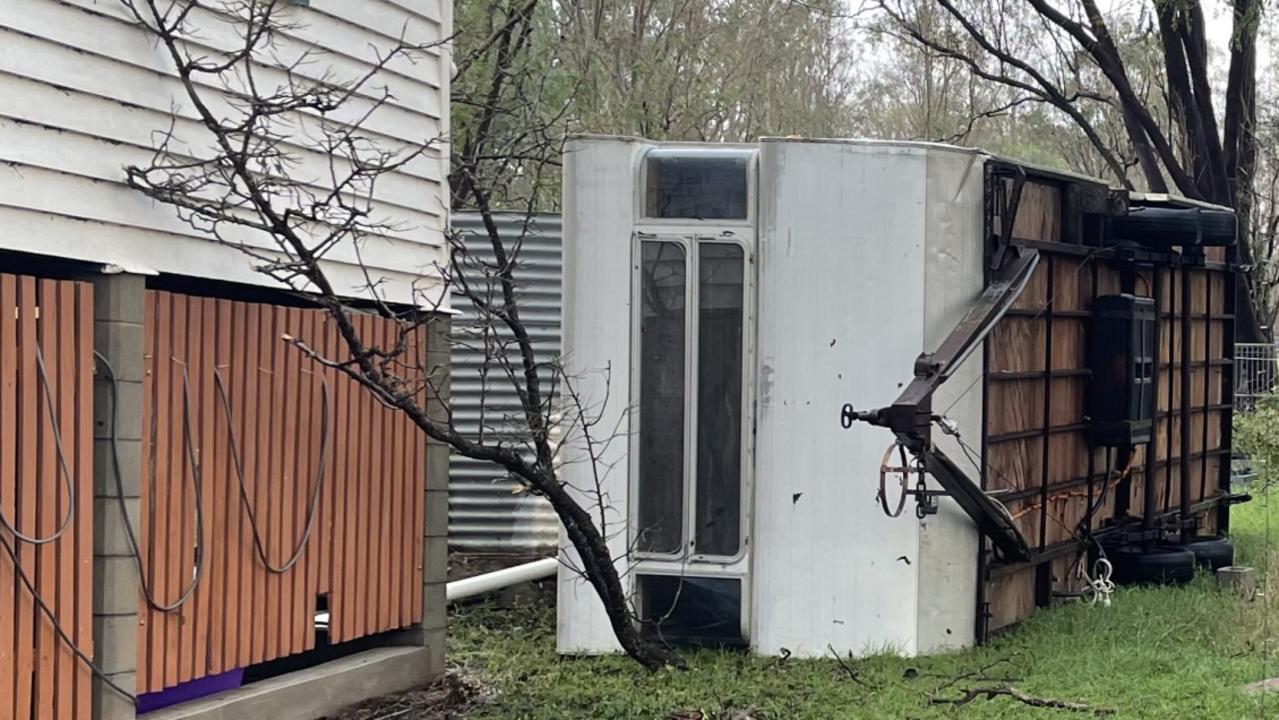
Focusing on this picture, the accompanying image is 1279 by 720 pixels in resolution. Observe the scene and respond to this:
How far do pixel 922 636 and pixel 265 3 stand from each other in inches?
214

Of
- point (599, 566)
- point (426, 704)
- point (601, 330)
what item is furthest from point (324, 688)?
point (601, 330)

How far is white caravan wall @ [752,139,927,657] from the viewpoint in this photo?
9859mm

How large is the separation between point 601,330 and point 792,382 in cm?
126

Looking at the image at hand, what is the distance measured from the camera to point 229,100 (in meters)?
7.80

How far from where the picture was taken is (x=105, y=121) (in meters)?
6.85

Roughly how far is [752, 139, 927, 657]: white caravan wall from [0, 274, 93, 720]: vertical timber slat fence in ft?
14.8

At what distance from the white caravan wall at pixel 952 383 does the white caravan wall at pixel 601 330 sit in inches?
72.4

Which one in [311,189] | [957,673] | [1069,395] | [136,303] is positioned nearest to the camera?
[136,303]

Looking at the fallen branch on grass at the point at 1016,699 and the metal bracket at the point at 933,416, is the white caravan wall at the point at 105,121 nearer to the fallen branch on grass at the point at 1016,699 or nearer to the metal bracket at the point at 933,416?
the metal bracket at the point at 933,416

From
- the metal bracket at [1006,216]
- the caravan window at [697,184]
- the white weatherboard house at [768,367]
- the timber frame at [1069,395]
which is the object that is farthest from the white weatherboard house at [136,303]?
the timber frame at [1069,395]

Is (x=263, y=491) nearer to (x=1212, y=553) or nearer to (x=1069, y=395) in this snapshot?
(x=1069, y=395)

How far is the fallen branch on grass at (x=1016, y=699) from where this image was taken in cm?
805

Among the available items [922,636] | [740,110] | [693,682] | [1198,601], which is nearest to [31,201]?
[693,682]

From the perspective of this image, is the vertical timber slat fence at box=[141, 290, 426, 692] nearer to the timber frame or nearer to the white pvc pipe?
the white pvc pipe
